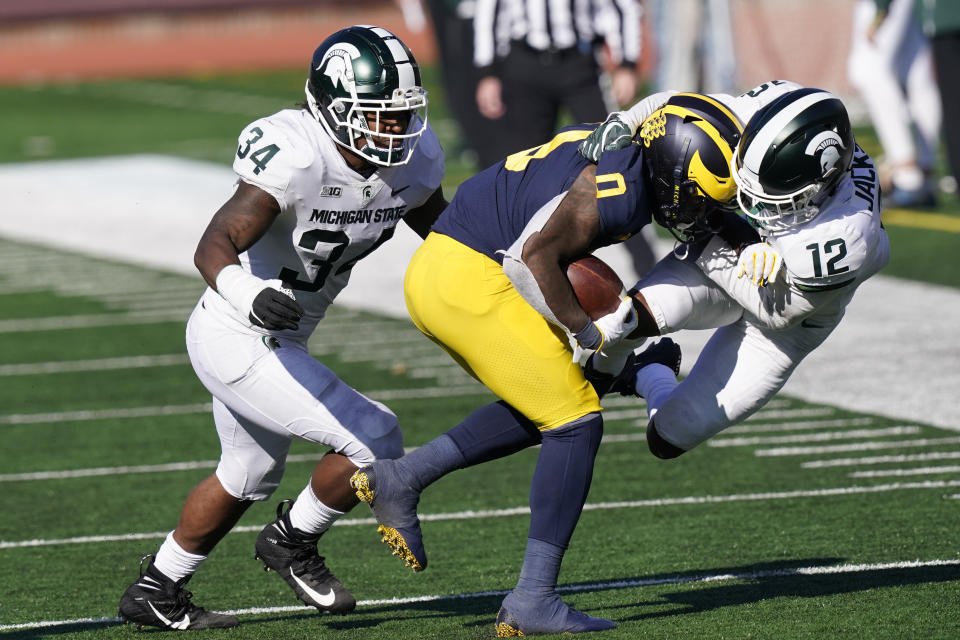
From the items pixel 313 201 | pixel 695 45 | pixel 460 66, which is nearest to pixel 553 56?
pixel 313 201

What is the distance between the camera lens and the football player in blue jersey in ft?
14.2

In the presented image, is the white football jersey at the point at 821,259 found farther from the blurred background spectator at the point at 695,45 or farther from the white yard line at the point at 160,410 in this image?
the blurred background spectator at the point at 695,45

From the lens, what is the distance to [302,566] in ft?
15.7

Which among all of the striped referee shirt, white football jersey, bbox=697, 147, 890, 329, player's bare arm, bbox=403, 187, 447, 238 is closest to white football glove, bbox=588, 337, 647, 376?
white football jersey, bbox=697, 147, 890, 329

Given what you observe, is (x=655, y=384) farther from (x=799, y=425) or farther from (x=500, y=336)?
(x=799, y=425)

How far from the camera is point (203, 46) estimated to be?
88.2ft

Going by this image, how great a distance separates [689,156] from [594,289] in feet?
1.39

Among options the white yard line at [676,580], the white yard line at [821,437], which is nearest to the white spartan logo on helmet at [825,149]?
the white yard line at [676,580]

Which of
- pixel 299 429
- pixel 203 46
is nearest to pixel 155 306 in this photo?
pixel 299 429

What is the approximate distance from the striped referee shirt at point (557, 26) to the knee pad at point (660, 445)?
452cm

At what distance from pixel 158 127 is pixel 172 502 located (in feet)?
45.5

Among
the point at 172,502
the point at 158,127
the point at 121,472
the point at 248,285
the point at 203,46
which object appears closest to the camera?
the point at 248,285

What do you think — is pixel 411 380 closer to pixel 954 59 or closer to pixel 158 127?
pixel 954 59

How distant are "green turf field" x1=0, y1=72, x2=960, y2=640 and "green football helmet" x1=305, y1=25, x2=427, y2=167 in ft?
4.22
